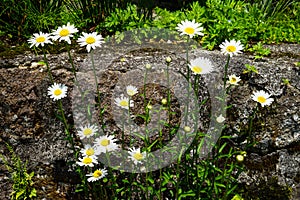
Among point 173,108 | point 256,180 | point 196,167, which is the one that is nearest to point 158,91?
point 173,108

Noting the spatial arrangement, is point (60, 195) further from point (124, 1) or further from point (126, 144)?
point (124, 1)

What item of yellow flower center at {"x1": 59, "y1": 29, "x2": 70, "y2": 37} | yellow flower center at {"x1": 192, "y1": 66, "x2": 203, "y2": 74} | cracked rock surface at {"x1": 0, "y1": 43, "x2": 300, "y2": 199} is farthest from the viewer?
cracked rock surface at {"x1": 0, "y1": 43, "x2": 300, "y2": 199}

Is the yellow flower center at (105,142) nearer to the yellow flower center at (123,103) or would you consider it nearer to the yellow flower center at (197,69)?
the yellow flower center at (123,103)

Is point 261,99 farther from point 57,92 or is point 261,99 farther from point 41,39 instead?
point 41,39

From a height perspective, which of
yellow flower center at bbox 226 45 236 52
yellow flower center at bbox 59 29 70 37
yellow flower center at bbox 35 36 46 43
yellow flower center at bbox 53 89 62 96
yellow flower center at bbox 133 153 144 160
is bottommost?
yellow flower center at bbox 133 153 144 160

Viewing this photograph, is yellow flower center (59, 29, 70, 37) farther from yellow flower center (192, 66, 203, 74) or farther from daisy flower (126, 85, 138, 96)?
yellow flower center (192, 66, 203, 74)

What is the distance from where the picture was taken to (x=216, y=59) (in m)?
2.90

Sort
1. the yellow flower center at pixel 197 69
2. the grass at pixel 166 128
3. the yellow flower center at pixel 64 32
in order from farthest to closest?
the grass at pixel 166 128, the yellow flower center at pixel 64 32, the yellow flower center at pixel 197 69

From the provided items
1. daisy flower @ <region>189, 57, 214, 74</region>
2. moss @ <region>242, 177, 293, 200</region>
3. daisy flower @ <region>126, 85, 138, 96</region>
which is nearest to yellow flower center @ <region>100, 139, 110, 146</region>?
daisy flower @ <region>126, 85, 138, 96</region>

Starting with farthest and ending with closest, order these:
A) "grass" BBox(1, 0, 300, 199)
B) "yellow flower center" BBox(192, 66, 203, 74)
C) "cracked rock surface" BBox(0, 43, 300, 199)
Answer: "cracked rock surface" BBox(0, 43, 300, 199) → "grass" BBox(1, 0, 300, 199) → "yellow flower center" BBox(192, 66, 203, 74)

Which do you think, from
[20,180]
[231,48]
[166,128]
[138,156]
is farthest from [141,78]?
[20,180]

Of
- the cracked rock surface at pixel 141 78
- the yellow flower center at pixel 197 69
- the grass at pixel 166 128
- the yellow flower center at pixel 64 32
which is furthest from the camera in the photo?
the cracked rock surface at pixel 141 78

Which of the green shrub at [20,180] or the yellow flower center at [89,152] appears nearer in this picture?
the yellow flower center at [89,152]

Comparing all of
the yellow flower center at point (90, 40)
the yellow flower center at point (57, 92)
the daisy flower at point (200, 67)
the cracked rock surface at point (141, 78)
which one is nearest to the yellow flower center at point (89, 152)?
the yellow flower center at point (57, 92)
